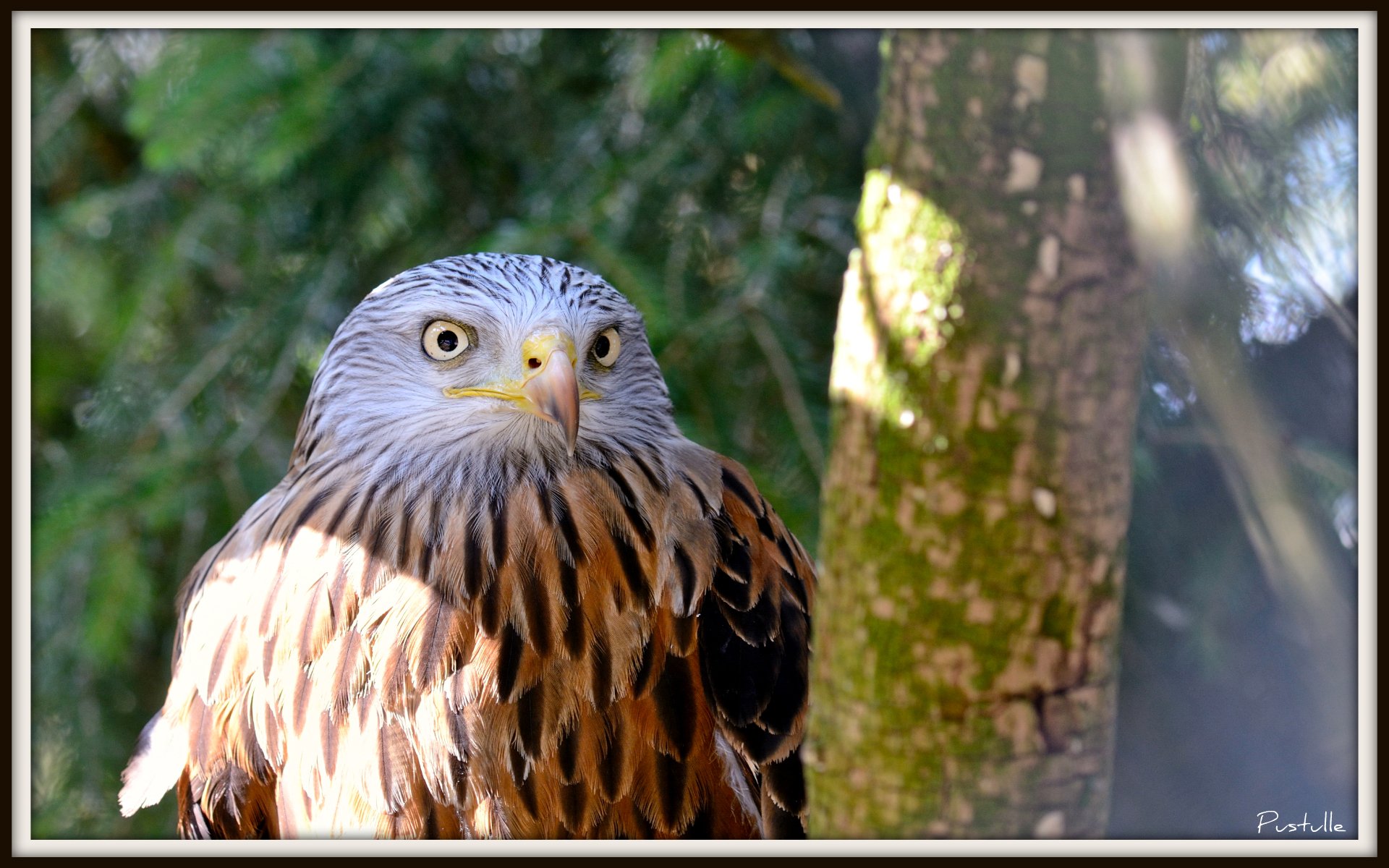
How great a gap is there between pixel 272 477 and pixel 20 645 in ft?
2.82

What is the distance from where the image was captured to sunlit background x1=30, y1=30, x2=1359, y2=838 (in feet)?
4.35

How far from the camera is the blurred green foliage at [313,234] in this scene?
1.95 metres

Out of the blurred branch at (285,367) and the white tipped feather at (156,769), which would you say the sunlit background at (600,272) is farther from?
the white tipped feather at (156,769)

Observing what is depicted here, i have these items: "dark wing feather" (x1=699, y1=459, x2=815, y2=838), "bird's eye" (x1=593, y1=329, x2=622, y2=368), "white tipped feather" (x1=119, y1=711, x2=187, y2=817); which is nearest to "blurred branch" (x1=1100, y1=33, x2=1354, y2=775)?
"dark wing feather" (x1=699, y1=459, x2=815, y2=838)

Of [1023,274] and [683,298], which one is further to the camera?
[683,298]

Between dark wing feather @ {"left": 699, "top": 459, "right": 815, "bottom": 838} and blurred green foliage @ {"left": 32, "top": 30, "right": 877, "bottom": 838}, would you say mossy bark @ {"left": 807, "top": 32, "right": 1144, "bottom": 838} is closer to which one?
dark wing feather @ {"left": 699, "top": 459, "right": 815, "bottom": 838}

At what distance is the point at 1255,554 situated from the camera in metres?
1.42

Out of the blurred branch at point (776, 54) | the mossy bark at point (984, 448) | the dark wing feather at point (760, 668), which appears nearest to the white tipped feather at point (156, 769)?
the dark wing feather at point (760, 668)

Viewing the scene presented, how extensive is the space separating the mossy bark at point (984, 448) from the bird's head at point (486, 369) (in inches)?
20.1

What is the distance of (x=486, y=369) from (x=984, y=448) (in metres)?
0.74

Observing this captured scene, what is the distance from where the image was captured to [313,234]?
7.50 ft

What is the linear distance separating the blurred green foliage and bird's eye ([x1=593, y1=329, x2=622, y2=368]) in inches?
15.8

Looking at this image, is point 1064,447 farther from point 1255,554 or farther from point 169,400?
point 169,400

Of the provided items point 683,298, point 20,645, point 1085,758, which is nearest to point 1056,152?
point 1085,758
